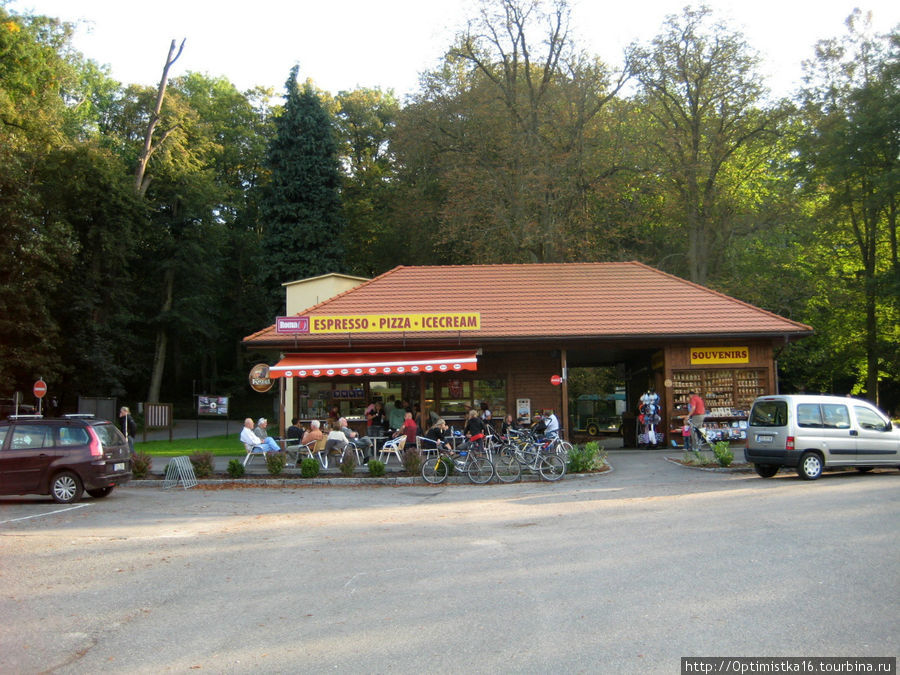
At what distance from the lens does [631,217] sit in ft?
118

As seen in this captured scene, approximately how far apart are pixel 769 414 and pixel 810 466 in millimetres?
1226

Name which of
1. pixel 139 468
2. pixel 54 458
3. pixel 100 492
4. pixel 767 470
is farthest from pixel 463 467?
pixel 54 458

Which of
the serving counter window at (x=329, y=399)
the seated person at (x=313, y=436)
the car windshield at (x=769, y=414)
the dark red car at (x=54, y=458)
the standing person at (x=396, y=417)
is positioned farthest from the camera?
the serving counter window at (x=329, y=399)

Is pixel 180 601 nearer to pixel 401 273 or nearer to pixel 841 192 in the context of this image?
pixel 401 273

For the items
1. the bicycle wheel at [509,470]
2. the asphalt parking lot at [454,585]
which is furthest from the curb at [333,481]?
the asphalt parking lot at [454,585]

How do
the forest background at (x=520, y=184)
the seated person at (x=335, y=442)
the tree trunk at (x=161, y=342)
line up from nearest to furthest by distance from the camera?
the seated person at (x=335, y=442) < the forest background at (x=520, y=184) < the tree trunk at (x=161, y=342)

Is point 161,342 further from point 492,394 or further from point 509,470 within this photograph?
point 509,470

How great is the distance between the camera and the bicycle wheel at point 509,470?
1698 centimetres

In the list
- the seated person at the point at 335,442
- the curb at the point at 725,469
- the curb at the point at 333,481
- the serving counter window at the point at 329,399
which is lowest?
the curb at the point at 333,481

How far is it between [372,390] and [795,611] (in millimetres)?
18548

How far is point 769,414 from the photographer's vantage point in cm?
1612

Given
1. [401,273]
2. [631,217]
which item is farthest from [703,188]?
[401,273]

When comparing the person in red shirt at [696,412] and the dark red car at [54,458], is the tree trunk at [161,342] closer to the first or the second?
the dark red car at [54,458]

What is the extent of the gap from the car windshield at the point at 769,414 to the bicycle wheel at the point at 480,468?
5.38 metres
